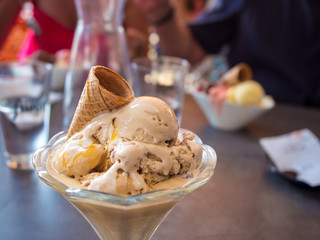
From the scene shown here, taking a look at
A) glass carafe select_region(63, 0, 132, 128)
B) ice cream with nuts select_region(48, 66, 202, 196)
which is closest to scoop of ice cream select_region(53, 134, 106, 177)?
ice cream with nuts select_region(48, 66, 202, 196)

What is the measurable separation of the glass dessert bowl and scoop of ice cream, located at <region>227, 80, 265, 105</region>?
2.03ft

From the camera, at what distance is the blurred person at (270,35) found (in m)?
1.61

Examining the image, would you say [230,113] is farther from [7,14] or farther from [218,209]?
[7,14]

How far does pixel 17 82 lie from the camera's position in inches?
32.4

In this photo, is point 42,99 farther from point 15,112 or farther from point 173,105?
point 173,105

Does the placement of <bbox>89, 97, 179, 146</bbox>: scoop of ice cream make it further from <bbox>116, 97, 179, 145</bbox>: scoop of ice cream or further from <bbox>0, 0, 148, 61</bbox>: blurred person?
<bbox>0, 0, 148, 61</bbox>: blurred person

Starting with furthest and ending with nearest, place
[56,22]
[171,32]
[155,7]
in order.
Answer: [56,22] < [171,32] < [155,7]

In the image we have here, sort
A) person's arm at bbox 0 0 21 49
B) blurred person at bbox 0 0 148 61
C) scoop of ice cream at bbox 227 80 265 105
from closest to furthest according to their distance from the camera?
1. scoop of ice cream at bbox 227 80 265 105
2. person's arm at bbox 0 0 21 49
3. blurred person at bbox 0 0 148 61

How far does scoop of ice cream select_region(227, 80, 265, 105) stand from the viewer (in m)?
1.07

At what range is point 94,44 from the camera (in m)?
0.95

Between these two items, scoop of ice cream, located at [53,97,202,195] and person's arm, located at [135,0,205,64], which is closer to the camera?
scoop of ice cream, located at [53,97,202,195]

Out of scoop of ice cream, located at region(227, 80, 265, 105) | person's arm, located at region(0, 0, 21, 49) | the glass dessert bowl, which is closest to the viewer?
the glass dessert bowl

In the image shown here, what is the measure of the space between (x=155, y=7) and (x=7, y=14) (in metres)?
0.70

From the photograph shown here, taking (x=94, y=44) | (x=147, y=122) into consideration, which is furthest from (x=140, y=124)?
(x=94, y=44)
